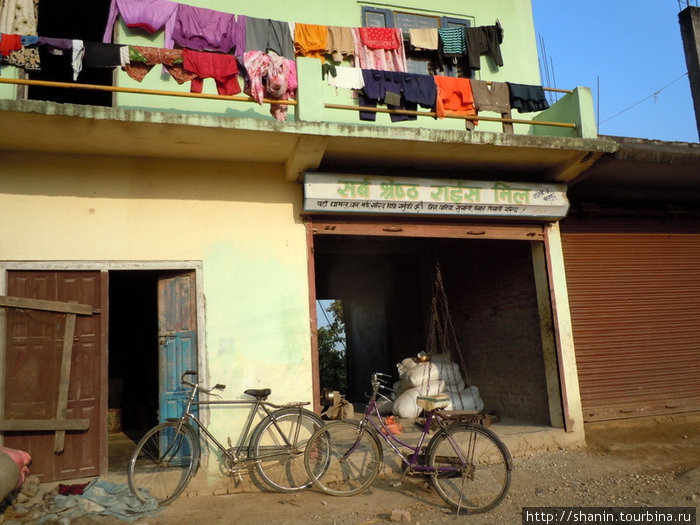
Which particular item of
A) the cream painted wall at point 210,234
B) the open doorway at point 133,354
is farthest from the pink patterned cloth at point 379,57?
the open doorway at point 133,354

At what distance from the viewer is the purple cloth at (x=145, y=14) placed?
6958 millimetres

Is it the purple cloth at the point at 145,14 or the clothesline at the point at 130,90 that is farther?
the purple cloth at the point at 145,14

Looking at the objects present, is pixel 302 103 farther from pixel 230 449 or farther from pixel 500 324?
pixel 500 324

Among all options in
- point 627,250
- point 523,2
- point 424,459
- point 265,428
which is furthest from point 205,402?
point 523,2

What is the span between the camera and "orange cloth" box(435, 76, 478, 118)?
7574 millimetres

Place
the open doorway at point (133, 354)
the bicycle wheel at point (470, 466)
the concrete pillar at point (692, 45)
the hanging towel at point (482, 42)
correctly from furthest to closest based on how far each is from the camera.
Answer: the concrete pillar at point (692, 45) → the open doorway at point (133, 354) → the hanging towel at point (482, 42) → the bicycle wheel at point (470, 466)

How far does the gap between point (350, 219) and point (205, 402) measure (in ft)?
9.72

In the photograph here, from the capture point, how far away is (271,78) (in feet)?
22.1

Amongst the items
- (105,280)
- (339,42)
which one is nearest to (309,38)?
(339,42)

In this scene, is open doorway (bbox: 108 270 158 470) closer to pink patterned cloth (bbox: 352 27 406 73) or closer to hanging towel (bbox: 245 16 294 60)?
hanging towel (bbox: 245 16 294 60)

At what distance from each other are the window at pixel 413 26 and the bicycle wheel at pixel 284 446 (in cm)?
577

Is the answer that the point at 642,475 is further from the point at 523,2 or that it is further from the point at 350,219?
the point at 523,2

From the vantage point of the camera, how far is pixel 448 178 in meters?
7.44

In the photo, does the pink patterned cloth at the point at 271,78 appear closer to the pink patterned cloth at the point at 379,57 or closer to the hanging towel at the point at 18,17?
the pink patterned cloth at the point at 379,57
